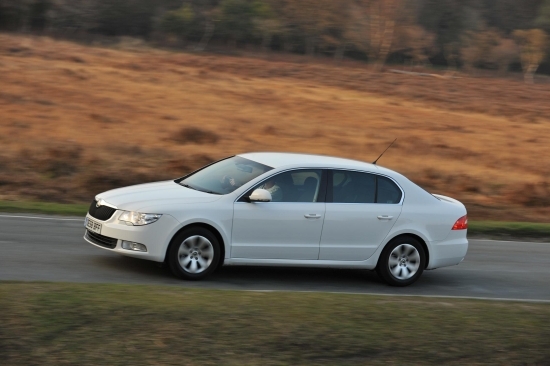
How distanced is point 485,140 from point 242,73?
19.4 metres

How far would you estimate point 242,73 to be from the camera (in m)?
51.0

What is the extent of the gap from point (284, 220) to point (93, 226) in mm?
2267

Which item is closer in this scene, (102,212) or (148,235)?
(148,235)

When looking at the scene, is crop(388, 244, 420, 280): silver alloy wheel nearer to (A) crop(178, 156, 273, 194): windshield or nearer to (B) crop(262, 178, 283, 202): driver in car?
(B) crop(262, 178, 283, 202): driver in car

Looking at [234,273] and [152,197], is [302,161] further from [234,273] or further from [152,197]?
[152,197]

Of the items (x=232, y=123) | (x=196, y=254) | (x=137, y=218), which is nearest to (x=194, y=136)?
(x=232, y=123)

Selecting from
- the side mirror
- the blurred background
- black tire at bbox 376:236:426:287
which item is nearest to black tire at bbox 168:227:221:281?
the side mirror

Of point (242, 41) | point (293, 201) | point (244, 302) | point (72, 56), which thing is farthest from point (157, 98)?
point (242, 41)

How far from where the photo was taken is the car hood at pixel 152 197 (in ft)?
33.2

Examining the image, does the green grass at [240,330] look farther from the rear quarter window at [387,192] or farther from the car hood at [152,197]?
the rear quarter window at [387,192]

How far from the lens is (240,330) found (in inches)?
282

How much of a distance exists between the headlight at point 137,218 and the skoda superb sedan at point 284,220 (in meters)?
0.01

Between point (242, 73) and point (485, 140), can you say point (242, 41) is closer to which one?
point (242, 73)

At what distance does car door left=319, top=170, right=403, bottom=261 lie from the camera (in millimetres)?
10766
